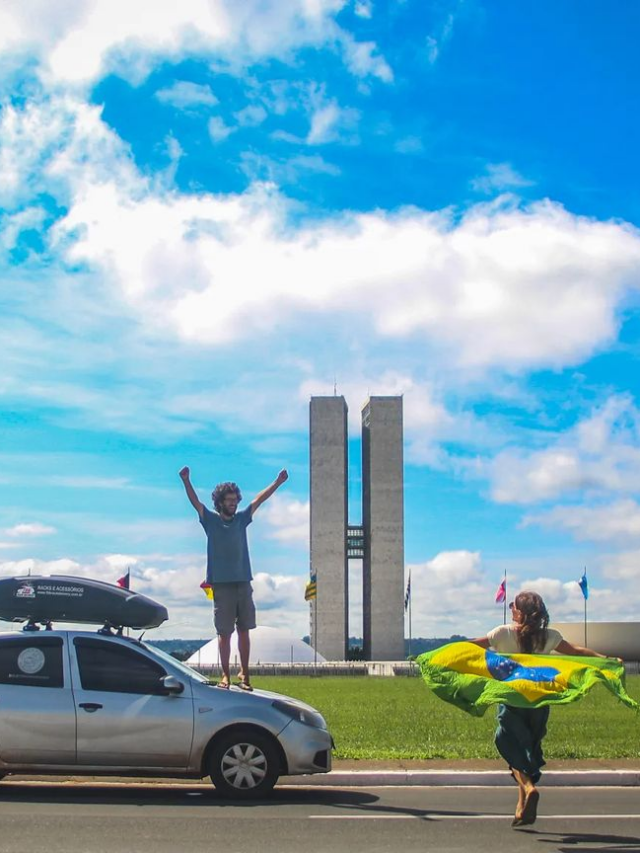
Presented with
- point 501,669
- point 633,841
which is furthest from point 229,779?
point 633,841

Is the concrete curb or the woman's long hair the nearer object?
the woman's long hair

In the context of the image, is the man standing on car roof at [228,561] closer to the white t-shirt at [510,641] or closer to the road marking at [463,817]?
the road marking at [463,817]

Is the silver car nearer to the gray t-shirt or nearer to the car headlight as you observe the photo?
the car headlight

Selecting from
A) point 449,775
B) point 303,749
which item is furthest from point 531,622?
point 449,775

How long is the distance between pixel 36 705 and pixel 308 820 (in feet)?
8.91

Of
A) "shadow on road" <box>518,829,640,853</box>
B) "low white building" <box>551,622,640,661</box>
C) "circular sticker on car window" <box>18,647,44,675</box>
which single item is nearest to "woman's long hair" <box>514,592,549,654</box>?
"shadow on road" <box>518,829,640,853</box>

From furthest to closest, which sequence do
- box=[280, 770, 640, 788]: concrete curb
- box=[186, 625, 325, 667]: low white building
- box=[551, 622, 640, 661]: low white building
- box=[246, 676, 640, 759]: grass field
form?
box=[551, 622, 640, 661]: low white building
box=[186, 625, 325, 667]: low white building
box=[246, 676, 640, 759]: grass field
box=[280, 770, 640, 788]: concrete curb

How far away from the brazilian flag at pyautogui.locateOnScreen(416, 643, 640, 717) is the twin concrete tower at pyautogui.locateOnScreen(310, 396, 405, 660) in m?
91.3

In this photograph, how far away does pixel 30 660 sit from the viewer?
33.7 feet

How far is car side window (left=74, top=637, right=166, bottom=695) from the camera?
1010 centimetres

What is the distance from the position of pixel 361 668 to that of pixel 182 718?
68.1 m

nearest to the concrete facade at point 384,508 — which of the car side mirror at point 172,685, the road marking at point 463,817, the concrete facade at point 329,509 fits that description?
the concrete facade at point 329,509

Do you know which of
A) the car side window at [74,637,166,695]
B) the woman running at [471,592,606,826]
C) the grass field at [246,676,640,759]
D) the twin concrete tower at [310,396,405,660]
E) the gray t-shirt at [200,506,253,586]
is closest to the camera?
the woman running at [471,592,606,826]

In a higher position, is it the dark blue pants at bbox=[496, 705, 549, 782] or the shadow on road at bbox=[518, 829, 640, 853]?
the dark blue pants at bbox=[496, 705, 549, 782]
